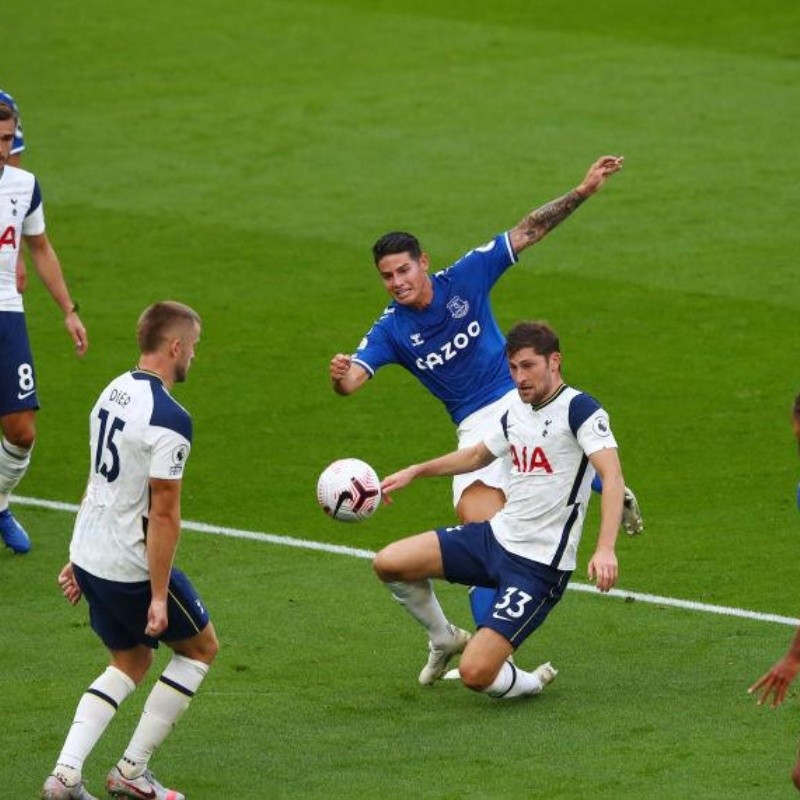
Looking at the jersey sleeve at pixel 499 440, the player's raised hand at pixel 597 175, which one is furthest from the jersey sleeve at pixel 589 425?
the player's raised hand at pixel 597 175

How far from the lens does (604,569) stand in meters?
8.14

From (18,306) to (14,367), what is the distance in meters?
0.35

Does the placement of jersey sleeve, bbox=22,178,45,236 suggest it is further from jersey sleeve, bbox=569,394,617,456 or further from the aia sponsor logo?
jersey sleeve, bbox=569,394,617,456

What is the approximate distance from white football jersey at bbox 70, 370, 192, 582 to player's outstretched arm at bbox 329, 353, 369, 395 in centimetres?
221

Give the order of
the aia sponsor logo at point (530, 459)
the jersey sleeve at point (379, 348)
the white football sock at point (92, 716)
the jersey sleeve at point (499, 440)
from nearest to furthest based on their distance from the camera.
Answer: the white football sock at point (92, 716) → the aia sponsor logo at point (530, 459) → the jersey sleeve at point (499, 440) → the jersey sleeve at point (379, 348)

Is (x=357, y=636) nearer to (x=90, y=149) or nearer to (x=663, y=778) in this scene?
(x=663, y=778)

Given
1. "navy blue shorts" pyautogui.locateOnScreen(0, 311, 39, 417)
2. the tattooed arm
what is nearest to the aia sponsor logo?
the tattooed arm

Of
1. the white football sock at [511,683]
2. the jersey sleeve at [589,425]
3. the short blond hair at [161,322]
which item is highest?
the short blond hair at [161,322]

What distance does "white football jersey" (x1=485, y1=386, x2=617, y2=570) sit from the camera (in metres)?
8.92

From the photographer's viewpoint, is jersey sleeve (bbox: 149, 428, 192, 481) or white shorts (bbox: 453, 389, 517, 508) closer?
jersey sleeve (bbox: 149, 428, 192, 481)

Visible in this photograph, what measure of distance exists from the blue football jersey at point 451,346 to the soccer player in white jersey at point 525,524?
35.5 inches

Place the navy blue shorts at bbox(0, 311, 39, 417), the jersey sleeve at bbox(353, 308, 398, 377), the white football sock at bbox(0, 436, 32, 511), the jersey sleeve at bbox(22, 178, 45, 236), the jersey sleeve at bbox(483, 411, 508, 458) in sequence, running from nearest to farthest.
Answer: the jersey sleeve at bbox(483, 411, 508, 458) → the jersey sleeve at bbox(353, 308, 398, 377) → the navy blue shorts at bbox(0, 311, 39, 417) → the jersey sleeve at bbox(22, 178, 45, 236) → the white football sock at bbox(0, 436, 32, 511)

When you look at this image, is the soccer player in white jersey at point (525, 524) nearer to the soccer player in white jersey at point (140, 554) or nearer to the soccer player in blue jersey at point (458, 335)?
the soccer player in blue jersey at point (458, 335)

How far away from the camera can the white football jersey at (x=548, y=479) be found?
29.3 feet
